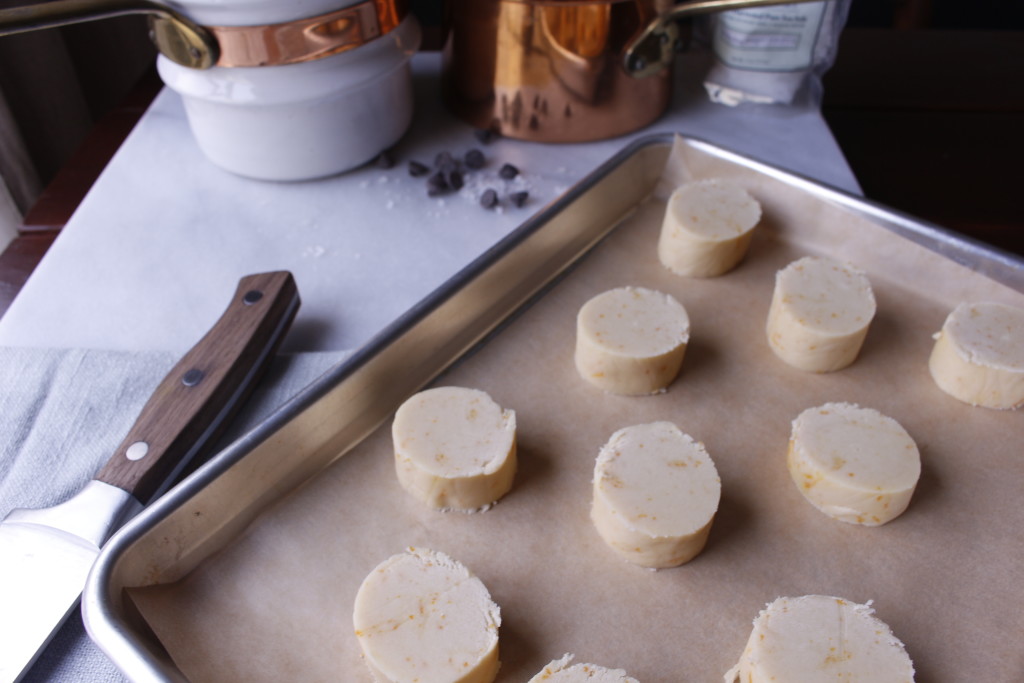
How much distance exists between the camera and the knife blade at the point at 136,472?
34.3 inches

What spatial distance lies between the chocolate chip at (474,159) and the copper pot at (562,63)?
0.34 ft

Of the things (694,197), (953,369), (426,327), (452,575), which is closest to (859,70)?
(694,197)

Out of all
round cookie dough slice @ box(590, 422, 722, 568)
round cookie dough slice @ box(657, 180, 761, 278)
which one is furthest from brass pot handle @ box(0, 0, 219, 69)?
round cookie dough slice @ box(590, 422, 722, 568)

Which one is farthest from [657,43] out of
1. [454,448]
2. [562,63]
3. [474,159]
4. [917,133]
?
[454,448]

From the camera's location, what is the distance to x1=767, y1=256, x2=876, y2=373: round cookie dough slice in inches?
45.1

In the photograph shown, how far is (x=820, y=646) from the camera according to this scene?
2.80 feet

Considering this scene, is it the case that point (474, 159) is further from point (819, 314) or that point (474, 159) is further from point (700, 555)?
point (700, 555)

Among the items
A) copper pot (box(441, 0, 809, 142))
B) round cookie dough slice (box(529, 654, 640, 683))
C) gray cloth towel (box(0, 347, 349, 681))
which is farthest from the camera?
copper pot (box(441, 0, 809, 142))

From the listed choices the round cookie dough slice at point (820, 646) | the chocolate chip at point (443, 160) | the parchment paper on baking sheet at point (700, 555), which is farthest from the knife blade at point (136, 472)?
the round cookie dough slice at point (820, 646)

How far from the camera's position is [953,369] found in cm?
113

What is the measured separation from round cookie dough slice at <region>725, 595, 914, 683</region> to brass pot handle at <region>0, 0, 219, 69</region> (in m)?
1.11

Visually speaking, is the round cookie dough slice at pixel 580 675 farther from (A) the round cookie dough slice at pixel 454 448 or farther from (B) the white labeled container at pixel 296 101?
(B) the white labeled container at pixel 296 101

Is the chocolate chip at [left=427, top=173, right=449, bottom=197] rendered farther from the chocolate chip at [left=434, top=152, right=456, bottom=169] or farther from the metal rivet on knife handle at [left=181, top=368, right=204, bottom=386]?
the metal rivet on knife handle at [left=181, top=368, right=204, bottom=386]

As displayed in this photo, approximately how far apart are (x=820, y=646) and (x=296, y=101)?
1.13 meters
